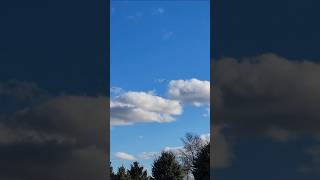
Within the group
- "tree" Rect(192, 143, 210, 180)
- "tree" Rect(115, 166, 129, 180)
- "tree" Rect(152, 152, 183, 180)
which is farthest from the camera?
"tree" Rect(115, 166, 129, 180)

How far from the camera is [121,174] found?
5278cm

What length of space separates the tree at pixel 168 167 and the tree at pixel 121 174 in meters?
3.37

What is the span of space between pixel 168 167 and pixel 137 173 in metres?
4.23

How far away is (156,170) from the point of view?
172ft

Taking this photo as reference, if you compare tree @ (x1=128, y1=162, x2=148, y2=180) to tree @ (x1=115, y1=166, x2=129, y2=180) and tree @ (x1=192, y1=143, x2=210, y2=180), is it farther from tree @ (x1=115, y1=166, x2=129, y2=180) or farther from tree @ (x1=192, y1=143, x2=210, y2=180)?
tree @ (x1=192, y1=143, x2=210, y2=180)

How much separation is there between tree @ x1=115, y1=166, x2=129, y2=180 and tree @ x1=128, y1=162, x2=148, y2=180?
2.64 ft

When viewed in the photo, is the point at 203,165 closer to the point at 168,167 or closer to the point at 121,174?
the point at 168,167

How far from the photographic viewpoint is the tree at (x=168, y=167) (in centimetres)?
5188

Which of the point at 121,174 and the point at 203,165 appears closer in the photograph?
the point at 203,165

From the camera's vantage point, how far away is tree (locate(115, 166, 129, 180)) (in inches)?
2071

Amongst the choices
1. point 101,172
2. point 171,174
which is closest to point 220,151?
point 101,172

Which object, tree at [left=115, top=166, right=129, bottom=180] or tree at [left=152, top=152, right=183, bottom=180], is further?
tree at [left=115, top=166, right=129, bottom=180]

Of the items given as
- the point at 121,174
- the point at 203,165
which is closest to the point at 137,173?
the point at 121,174

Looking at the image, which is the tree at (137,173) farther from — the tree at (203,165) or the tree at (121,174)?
the tree at (203,165)
